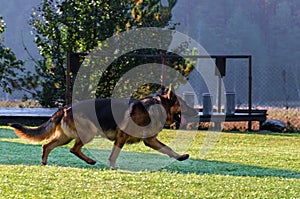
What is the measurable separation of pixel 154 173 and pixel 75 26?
12.2 metres

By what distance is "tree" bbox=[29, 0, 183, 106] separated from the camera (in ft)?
63.7

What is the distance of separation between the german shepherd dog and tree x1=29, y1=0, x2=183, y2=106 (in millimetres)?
10253

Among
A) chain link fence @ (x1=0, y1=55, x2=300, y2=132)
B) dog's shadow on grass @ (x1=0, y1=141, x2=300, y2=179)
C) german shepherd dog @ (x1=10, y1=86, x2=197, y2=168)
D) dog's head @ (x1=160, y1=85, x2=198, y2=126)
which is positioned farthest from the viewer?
chain link fence @ (x1=0, y1=55, x2=300, y2=132)

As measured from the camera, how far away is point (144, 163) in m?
9.53

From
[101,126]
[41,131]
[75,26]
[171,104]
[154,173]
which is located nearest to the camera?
[154,173]

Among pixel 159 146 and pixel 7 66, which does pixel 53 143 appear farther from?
pixel 7 66

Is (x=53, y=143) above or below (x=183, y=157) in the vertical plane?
above

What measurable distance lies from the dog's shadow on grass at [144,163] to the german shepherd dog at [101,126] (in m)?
0.23

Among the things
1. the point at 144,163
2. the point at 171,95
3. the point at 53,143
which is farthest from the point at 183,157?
the point at 53,143

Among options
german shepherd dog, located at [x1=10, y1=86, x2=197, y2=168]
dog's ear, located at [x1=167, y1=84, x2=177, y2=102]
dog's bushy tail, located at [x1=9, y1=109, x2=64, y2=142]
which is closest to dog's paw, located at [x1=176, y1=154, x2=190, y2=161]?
german shepherd dog, located at [x1=10, y1=86, x2=197, y2=168]

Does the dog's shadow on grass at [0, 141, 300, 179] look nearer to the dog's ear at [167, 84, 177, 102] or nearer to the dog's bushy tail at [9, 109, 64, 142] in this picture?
the dog's bushy tail at [9, 109, 64, 142]

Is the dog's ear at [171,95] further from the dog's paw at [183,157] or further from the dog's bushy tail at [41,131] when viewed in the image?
the dog's bushy tail at [41,131]

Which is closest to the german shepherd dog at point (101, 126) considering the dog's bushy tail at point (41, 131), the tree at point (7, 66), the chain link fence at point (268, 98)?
the dog's bushy tail at point (41, 131)

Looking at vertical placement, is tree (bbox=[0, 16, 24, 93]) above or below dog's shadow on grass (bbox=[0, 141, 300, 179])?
above
